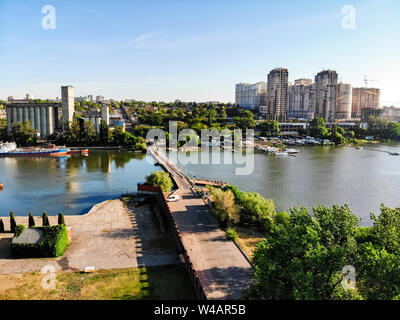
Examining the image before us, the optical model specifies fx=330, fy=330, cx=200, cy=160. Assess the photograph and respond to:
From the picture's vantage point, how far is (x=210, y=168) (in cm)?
2605

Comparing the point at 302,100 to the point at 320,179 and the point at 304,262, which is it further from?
the point at 304,262

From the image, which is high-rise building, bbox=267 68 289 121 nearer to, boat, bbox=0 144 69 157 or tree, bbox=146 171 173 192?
boat, bbox=0 144 69 157

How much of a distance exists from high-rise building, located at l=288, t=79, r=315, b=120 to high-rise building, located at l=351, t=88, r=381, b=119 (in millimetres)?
10983

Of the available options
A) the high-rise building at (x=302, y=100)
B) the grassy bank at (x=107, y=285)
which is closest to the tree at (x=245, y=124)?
the high-rise building at (x=302, y=100)

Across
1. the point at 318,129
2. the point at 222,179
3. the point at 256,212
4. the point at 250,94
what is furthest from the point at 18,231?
the point at 250,94

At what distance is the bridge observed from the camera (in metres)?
7.56

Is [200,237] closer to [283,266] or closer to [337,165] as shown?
[283,266]

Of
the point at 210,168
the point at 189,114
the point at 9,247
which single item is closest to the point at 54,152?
the point at 210,168

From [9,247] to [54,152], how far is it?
25.7 metres

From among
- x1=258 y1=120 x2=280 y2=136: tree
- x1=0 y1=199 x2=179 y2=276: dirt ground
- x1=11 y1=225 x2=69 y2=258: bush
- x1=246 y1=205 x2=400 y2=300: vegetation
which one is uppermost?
x1=258 y1=120 x2=280 y2=136: tree

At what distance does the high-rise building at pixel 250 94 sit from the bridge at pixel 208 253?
65.8 meters

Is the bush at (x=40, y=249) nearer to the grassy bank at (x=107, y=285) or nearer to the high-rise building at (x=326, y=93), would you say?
the grassy bank at (x=107, y=285)

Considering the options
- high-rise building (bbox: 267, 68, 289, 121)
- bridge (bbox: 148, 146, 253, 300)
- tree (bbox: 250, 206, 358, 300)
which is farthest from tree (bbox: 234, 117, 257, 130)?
tree (bbox: 250, 206, 358, 300)

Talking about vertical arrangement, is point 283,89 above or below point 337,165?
above
